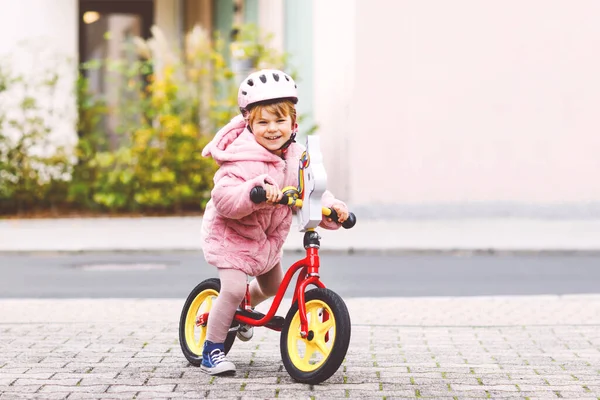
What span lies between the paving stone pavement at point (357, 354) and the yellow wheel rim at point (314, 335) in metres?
0.12

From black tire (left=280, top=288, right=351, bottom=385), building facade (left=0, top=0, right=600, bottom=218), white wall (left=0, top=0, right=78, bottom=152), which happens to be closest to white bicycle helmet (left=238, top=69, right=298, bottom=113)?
black tire (left=280, top=288, right=351, bottom=385)

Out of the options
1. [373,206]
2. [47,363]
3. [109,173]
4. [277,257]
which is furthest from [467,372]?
[109,173]

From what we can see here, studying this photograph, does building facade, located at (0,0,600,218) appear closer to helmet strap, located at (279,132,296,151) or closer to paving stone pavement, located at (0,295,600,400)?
paving stone pavement, located at (0,295,600,400)

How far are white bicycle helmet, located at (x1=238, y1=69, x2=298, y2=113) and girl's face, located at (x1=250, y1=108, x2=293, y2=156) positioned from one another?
74 millimetres

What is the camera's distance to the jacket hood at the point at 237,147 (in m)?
5.27

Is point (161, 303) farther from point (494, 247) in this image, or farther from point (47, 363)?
point (494, 247)

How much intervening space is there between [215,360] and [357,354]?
0.95m

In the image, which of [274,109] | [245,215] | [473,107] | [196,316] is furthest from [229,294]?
[473,107]

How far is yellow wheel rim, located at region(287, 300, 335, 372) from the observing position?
5.14m

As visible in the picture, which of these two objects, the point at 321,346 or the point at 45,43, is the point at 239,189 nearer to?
the point at 321,346

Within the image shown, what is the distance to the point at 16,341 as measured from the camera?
645cm

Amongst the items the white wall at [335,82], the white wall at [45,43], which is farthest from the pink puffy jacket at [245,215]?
the white wall at [45,43]

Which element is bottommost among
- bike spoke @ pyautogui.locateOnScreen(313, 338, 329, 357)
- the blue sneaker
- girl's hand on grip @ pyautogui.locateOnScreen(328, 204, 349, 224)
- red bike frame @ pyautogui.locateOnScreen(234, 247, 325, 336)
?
the blue sneaker

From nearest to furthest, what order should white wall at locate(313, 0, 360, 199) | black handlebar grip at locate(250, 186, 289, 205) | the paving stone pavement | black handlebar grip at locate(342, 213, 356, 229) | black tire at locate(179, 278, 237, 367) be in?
1. black handlebar grip at locate(250, 186, 289, 205)
2. the paving stone pavement
3. black handlebar grip at locate(342, 213, 356, 229)
4. black tire at locate(179, 278, 237, 367)
5. white wall at locate(313, 0, 360, 199)
